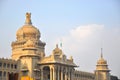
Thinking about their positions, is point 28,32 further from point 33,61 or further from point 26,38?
point 33,61

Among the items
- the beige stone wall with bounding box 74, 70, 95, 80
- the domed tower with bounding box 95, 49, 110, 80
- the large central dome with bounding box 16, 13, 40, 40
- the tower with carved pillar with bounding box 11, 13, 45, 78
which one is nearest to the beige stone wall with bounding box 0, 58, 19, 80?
the tower with carved pillar with bounding box 11, 13, 45, 78

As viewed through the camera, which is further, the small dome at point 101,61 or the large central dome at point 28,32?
the small dome at point 101,61

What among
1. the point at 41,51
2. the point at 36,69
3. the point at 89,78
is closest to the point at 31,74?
the point at 36,69

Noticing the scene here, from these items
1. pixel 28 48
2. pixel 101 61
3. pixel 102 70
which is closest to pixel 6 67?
pixel 28 48

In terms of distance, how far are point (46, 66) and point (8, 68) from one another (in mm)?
8804

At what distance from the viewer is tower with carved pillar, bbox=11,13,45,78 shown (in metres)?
74.1

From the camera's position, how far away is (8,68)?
240 feet

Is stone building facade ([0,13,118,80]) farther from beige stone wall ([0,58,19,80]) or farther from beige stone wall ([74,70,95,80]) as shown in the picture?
beige stone wall ([74,70,95,80])

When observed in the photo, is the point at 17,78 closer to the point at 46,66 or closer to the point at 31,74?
the point at 31,74

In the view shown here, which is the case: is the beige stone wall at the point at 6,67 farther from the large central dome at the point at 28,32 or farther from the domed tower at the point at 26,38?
the large central dome at the point at 28,32

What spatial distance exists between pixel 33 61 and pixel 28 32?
1256 centimetres

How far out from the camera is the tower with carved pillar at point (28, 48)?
7406 centimetres

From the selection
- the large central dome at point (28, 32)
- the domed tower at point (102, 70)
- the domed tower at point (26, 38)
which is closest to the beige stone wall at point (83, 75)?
the domed tower at point (102, 70)

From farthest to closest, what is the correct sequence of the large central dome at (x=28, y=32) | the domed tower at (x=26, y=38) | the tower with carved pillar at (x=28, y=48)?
1. the large central dome at (x=28, y=32)
2. the domed tower at (x=26, y=38)
3. the tower with carved pillar at (x=28, y=48)
